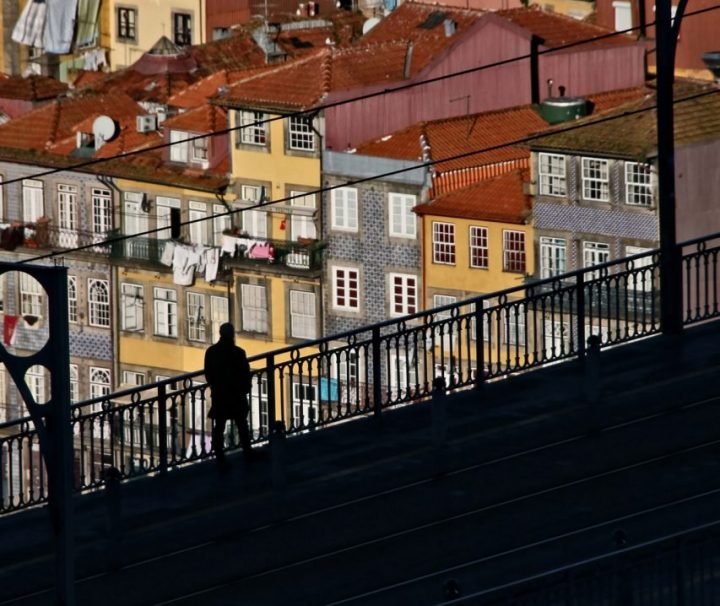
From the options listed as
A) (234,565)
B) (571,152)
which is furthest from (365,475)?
(571,152)

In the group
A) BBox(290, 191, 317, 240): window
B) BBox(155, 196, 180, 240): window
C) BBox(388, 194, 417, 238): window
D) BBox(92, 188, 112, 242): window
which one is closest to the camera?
BBox(388, 194, 417, 238): window

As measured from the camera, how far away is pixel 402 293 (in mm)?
84562

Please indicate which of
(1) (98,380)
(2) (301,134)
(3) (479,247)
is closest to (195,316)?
(1) (98,380)

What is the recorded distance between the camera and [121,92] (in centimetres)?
9631

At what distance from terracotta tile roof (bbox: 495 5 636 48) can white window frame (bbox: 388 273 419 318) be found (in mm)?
7422

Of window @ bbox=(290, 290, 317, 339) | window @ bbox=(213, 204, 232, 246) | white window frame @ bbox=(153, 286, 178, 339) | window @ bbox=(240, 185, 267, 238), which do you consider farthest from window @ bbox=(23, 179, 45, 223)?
window @ bbox=(290, 290, 317, 339)

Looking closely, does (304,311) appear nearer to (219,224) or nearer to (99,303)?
(219,224)

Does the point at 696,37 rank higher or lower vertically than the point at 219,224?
higher

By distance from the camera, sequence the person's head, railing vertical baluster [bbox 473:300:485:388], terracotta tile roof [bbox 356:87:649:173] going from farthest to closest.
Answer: terracotta tile roof [bbox 356:87:649:173]
railing vertical baluster [bbox 473:300:485:388]
the person's head

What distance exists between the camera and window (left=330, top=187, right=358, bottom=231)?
85.0m

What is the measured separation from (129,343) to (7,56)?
26.0m

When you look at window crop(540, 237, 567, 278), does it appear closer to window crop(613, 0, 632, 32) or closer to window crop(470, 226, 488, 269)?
window crop(470, 226, 488, 269)

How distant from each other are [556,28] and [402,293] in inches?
342

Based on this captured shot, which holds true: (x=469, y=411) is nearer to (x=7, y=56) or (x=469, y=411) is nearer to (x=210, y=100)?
(x=210, y=100)
